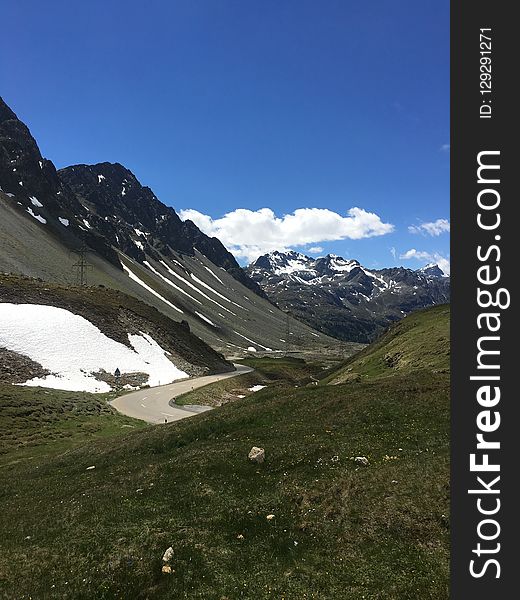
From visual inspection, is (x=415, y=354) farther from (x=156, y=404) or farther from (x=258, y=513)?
(x=156, y=404)

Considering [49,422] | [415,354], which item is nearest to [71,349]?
[49,422]

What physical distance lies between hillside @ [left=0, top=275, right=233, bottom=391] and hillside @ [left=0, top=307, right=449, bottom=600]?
4964cm

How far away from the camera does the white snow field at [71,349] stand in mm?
76000

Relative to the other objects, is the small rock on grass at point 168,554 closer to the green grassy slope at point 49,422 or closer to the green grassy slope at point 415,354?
the green grassy slope at point 415,354

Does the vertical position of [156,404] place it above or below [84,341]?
below

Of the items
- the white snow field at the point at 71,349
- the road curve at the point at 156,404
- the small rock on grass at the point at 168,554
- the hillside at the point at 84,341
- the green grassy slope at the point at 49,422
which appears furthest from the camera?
the white snow field at the point at 71,349

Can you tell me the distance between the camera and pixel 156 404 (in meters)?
68.0

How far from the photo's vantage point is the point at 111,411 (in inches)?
2404

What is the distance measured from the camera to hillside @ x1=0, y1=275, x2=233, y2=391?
248 ft

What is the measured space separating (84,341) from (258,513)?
259ft

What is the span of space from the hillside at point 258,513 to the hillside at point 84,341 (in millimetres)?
49641

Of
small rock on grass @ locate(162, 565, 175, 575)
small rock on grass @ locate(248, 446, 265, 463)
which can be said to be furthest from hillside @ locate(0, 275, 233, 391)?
small rock on grass @ locate(162, 565, 175, 575)

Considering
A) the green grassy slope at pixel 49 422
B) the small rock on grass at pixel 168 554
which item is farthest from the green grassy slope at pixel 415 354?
the green grassy slope at pixel 49 422

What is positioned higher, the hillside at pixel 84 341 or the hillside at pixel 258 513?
the hillside at pixel 84 341
